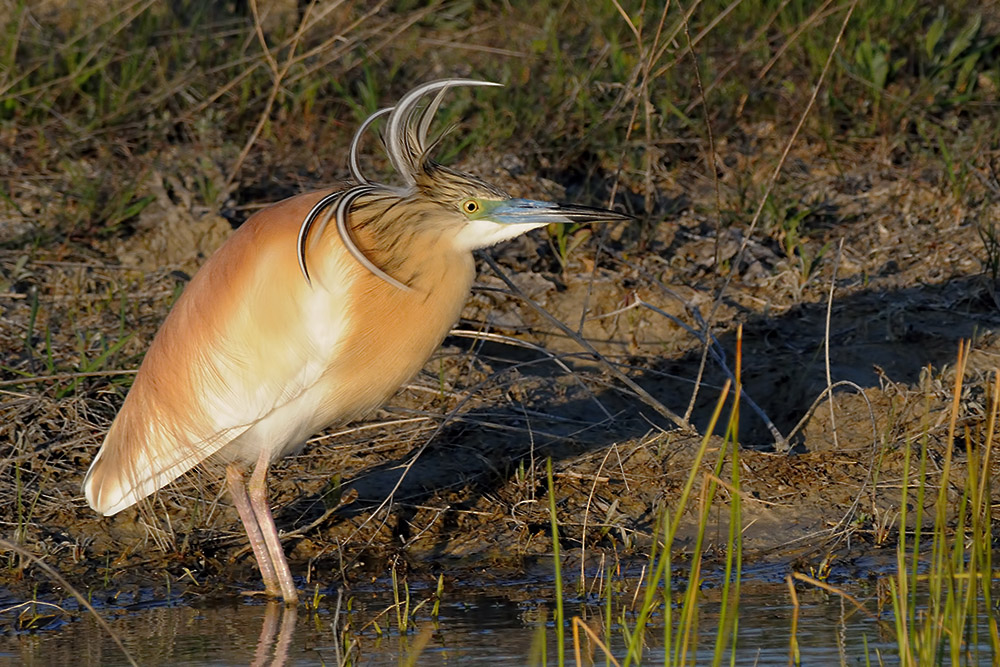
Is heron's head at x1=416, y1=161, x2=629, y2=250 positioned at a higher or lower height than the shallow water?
higher

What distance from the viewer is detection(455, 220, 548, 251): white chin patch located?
3.75m

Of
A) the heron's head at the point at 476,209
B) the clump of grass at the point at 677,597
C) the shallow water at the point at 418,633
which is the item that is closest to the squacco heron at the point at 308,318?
the heron's head at the point at 476,209

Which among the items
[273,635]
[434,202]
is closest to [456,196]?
[434,202]

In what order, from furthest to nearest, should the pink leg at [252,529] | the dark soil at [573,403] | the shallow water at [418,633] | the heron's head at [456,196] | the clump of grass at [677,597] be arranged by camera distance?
1. the dark soil at [573,403]
2. the pink leg at [252,529]
3. the heron's head at [456,196]
4. the shallow water at [418,633]
5. the clump of grass at [677,597]

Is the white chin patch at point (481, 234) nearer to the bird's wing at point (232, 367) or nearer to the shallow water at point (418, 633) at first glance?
the bird's wing at point (232, 367)

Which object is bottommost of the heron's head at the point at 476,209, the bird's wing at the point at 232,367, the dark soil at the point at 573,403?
the dark soil at the point at 573,403

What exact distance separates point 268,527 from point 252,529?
0.06m

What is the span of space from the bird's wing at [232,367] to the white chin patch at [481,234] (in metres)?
0.33

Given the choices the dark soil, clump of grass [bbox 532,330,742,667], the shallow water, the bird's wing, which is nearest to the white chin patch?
the bird's wing

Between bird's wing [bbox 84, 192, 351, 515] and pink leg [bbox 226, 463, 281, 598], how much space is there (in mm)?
78

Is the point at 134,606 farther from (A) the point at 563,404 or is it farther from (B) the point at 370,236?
(A) the point at 563,404

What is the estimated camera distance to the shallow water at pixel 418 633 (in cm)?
340

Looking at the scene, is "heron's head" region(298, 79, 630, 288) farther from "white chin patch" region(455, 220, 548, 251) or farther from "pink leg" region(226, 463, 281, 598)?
"pink leg" region(226, 463, 281, 598)

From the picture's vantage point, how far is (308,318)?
3.88m
